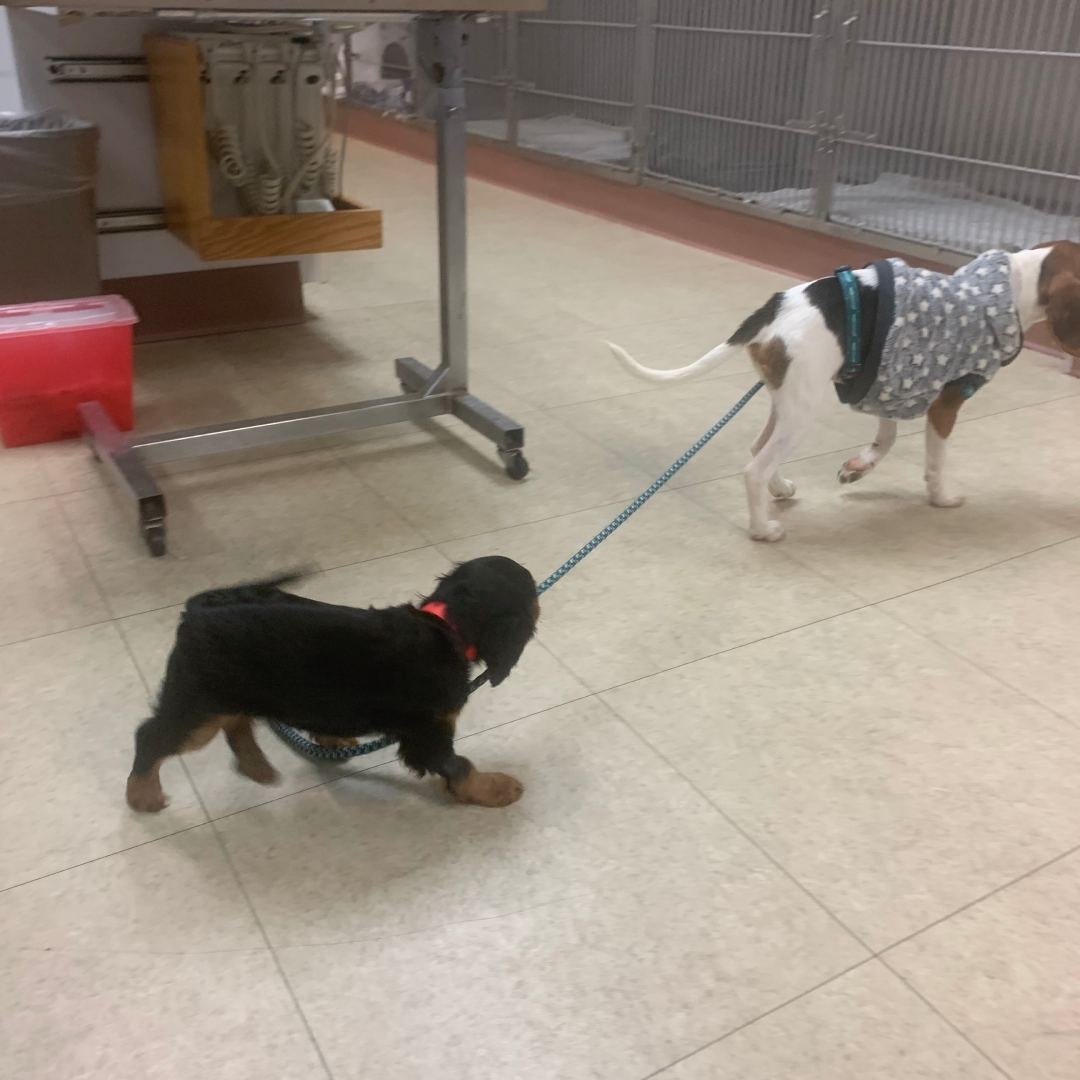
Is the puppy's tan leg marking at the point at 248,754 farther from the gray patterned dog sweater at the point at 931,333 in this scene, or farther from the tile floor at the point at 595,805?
the gray patterned dog sweater at the point at 931,333

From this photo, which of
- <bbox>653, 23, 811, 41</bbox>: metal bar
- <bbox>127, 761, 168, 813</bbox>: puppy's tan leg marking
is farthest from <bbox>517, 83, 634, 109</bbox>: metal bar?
<bbox>127, 761, 168, 813</bbox>: puppy's tan leg marking

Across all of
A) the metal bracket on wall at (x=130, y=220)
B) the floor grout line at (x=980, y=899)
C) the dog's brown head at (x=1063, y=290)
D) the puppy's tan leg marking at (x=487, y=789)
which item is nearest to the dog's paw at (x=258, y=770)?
the puppy's tan leg marking at (x=487, y=789)

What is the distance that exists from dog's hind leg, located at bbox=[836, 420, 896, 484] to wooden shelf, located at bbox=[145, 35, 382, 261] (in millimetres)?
1253

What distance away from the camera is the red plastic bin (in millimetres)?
2111

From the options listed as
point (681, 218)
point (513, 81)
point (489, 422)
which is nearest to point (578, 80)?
point (513, 81)

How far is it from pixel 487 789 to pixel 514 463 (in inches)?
A: 38.4

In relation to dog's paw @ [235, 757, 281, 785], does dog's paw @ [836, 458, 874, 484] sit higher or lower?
higher

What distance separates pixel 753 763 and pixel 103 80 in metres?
2.45

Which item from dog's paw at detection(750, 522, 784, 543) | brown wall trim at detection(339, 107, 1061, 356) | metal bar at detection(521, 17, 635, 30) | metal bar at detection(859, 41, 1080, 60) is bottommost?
dog's paw at detection(750, 522, 784, 543)

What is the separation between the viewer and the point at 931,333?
5.86 feet

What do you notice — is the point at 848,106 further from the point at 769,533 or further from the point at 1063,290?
the point at 769,533

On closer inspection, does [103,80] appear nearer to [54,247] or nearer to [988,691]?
[54,247]

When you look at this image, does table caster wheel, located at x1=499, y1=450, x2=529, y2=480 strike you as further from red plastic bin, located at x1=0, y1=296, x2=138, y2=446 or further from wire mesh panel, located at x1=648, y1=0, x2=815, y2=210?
→ wire mesh panel, located at x1=648, y1=0, x2=815, y2=210

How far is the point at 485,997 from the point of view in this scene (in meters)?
1.02
